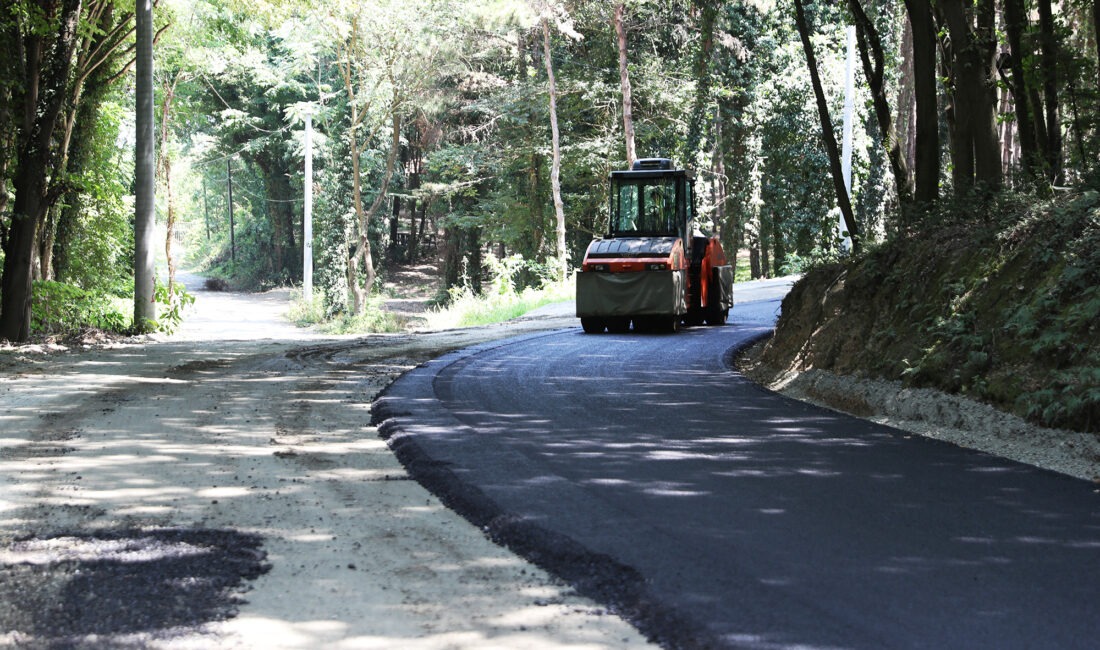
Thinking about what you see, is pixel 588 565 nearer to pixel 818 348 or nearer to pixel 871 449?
pixel 871 449

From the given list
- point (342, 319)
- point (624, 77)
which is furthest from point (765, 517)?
point (342, 319)

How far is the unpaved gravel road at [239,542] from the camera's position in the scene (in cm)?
423

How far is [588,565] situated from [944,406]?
207 inches

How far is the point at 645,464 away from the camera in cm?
753

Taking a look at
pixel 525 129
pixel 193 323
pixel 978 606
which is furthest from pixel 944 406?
A: pixel 193 323

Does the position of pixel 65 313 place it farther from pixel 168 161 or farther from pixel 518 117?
pixel 168 161

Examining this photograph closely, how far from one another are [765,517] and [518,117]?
109 feet

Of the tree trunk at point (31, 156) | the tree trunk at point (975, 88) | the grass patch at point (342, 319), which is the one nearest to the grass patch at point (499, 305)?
the grass patch at point (342, 319)

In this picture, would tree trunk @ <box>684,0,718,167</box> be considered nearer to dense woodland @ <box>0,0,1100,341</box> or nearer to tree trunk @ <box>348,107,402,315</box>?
dense woodland @ <box>0,0,1100,341</box>

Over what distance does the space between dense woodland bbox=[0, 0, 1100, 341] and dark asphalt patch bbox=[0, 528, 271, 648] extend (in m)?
9.00

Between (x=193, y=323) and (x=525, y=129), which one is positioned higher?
(x=525, y=129)

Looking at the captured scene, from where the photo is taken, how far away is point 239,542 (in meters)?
5.44

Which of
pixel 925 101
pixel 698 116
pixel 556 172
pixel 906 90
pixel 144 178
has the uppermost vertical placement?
pixel 906 90

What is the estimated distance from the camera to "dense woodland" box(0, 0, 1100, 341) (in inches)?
537
